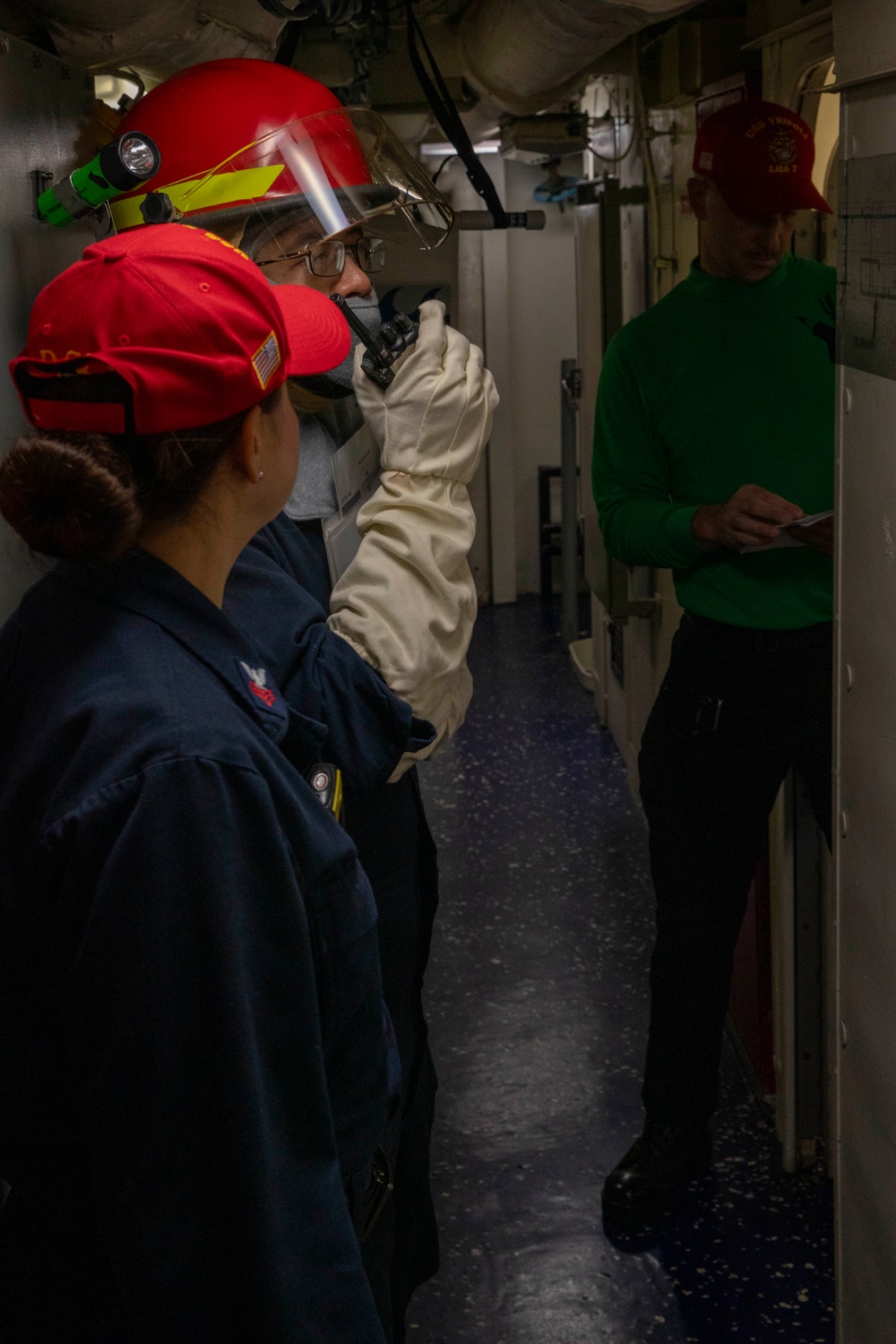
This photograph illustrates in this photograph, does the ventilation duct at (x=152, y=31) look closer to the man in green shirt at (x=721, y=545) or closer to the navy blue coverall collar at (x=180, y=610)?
the man in green shirt at (x=721, y=545)

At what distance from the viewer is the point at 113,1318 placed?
1032 mm

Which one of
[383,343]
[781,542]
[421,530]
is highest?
[383,343]

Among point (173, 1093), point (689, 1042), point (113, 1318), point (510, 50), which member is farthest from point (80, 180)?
point (689, 1042)

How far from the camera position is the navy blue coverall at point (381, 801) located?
1.37 metres

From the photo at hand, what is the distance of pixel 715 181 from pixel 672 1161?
1.83 m

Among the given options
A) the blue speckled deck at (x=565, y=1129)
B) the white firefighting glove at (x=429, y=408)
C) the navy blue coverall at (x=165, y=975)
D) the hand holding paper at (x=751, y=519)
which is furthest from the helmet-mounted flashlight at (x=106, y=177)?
the blue speckled deck at (x=565, y=1129)

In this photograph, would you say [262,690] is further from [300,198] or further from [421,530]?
[300,198]

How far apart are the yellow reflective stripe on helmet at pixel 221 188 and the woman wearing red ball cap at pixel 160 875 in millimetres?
520

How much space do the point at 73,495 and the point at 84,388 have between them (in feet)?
0.27

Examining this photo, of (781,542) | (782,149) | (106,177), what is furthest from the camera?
(782,149)

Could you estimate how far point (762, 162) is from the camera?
219 cm

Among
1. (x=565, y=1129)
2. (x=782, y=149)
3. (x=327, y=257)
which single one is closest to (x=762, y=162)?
(x=782, y=149)

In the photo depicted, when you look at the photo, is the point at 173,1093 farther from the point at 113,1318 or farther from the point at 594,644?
the point at 594,644

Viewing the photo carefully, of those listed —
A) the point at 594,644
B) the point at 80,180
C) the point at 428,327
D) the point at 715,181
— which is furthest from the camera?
the point at 594,644
